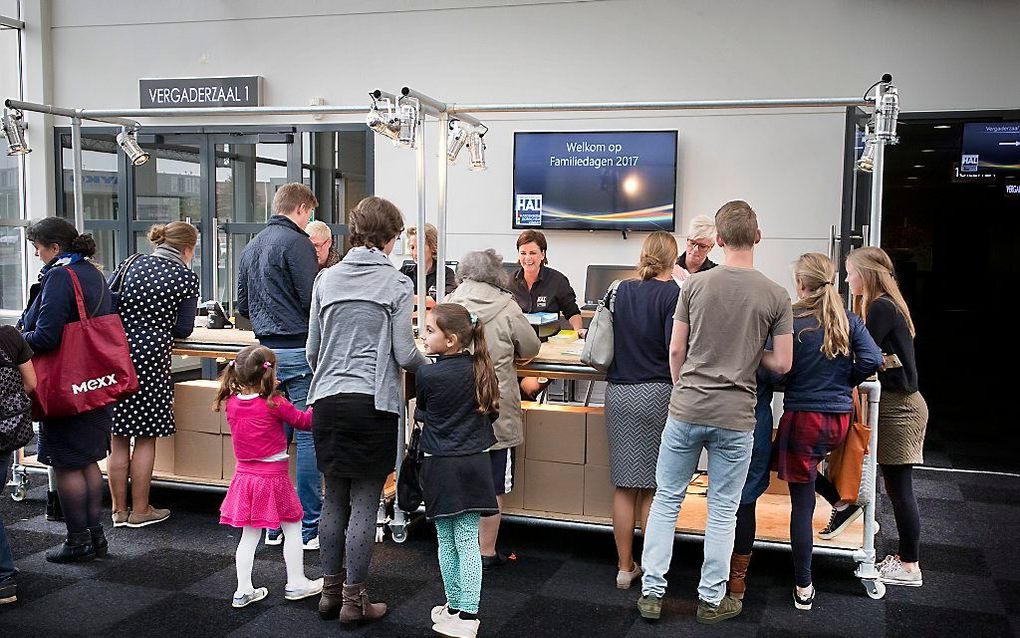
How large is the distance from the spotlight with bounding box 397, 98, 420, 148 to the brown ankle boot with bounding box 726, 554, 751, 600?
2156 millimetres

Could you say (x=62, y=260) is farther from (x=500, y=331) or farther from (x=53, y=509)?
(x=500, y=331)

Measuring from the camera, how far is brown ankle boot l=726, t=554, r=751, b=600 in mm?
3613

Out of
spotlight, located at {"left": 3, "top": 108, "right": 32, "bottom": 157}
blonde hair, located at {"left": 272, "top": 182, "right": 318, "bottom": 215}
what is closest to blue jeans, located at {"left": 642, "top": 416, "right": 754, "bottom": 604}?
blonde hair, located at {"left": 272, "top": 182, "right": 318, "bottom": 215}

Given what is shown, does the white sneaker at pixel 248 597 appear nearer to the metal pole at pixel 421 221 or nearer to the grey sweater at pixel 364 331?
the grey sweater at pixel 364 331

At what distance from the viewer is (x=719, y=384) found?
3.31 m

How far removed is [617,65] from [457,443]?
4.70m

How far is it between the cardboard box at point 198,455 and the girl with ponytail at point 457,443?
1877 mm

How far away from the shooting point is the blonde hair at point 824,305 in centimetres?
347

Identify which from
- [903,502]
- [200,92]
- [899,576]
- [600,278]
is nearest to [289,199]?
[903,502]

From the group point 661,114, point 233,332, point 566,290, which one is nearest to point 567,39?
point 661,114

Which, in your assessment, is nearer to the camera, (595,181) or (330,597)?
(330,597)

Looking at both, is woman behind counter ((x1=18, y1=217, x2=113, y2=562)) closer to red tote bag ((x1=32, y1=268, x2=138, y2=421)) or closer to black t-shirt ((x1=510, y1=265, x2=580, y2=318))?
red tote bag ((x1=32, y1=268, x2=138, y2=421))

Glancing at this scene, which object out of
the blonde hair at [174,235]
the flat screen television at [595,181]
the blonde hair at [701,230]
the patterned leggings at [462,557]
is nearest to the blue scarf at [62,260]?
the blonde hair at [174,235]

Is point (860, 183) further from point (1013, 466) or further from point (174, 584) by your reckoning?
point (174, 584)
